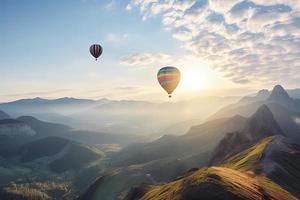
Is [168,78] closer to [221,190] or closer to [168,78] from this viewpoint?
[168,78]

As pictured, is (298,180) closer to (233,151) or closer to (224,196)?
(224,196)

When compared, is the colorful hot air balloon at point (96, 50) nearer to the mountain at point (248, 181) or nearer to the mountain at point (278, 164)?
the mountain at point (248, 181)

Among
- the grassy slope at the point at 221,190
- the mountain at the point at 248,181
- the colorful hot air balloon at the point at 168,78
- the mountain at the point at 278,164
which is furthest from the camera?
the colorful hot air balloon at the point at 168,78

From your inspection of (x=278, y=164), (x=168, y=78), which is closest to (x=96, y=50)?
(x=168, y=78)

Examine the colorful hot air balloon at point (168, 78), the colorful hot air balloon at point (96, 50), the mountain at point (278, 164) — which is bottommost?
the mountain at point (278, 164)

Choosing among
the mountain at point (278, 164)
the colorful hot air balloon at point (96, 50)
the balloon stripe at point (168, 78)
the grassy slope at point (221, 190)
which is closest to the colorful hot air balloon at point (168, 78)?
the balloon stripe at point (168, 78)

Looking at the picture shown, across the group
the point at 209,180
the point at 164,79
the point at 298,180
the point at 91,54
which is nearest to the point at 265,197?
the point at 209,180
